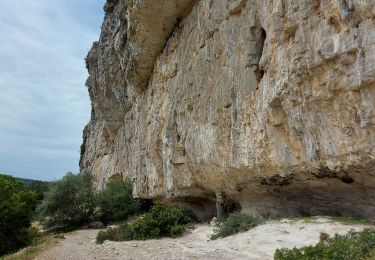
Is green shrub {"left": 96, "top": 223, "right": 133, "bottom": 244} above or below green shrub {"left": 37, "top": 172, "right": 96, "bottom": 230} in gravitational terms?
below

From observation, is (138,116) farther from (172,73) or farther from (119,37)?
(172,73)

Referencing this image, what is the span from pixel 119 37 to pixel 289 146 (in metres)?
18.0

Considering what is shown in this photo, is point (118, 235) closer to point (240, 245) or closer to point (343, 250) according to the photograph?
point (240, 245)

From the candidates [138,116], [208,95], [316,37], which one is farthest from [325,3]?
[138,116]

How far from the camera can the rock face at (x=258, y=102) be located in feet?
29.4

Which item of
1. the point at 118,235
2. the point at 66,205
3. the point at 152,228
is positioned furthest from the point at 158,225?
the point at 66,205

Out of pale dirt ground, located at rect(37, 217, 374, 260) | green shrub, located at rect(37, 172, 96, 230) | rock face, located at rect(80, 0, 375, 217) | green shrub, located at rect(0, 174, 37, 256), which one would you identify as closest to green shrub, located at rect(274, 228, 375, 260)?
pale dirt ground, located at rect(37, 217, 374, 260)

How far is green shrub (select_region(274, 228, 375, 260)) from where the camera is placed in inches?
258

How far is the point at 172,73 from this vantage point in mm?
20047

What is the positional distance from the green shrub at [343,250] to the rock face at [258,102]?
84.8 inches

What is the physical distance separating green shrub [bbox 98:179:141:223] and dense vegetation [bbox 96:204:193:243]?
1040 cm

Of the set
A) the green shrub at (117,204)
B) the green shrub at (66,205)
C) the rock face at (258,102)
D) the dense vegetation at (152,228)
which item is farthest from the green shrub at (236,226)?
the green shrub at (66,205)

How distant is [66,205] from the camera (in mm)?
26953

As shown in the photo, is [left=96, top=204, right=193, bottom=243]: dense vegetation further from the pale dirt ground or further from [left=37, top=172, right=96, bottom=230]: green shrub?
[left=37, top=172, right=96, bottom=230]: green shrub
